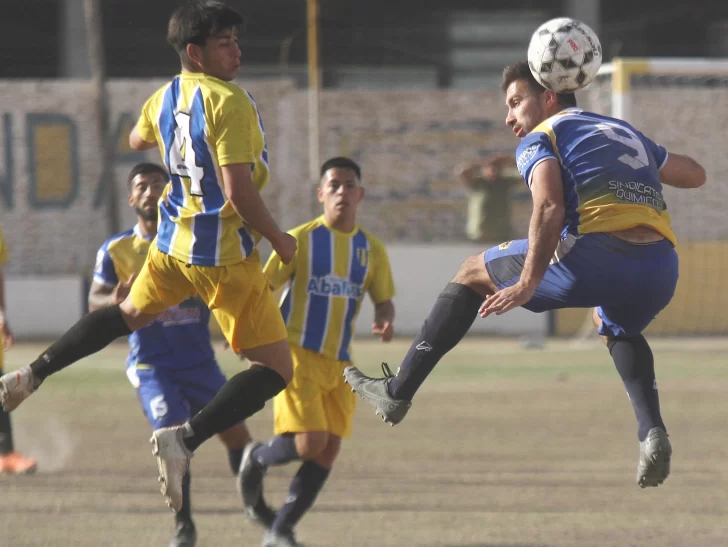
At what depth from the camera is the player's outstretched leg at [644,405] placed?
553 cm

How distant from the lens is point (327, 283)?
7125 mm

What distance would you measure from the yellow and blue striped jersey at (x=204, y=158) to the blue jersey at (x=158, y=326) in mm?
1575

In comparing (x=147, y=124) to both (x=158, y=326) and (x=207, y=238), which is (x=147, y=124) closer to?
(x=207, y=238)

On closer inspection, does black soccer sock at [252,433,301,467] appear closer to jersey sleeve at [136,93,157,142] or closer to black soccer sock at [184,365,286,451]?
black soccer sock at [184,365,286,451]

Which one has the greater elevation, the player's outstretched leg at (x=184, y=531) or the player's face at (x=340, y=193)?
the player's face at (x=340, y=193)

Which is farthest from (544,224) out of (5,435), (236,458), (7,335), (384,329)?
(5,435)

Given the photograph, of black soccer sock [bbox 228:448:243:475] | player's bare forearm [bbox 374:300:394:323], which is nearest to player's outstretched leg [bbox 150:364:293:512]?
player's bare forearm [bbox 374:300:394:323]

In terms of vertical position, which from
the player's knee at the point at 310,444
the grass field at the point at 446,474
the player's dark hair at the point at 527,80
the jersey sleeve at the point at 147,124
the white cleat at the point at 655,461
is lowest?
the grass field at the point at 446,474

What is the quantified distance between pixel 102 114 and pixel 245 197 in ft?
52.1

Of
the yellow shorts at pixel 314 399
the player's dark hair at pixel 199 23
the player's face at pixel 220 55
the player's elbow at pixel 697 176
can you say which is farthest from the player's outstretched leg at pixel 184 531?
the player's elbow at pixel 697 176

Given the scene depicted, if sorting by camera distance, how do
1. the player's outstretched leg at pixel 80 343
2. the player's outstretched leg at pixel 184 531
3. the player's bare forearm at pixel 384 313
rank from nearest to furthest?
the player's outstretched leg at pixel 80 343, the player's outstretched leg at pixel 184 531, the player's bare forearm at pixel 384 313

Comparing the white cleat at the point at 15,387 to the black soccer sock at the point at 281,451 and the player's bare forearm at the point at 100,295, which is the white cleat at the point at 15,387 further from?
the black soccer sock at the point at 281,451

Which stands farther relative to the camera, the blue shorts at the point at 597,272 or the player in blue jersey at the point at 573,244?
the blue shorts at the point at 597,272

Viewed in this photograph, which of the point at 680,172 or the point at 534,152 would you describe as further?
the point at 680,172
